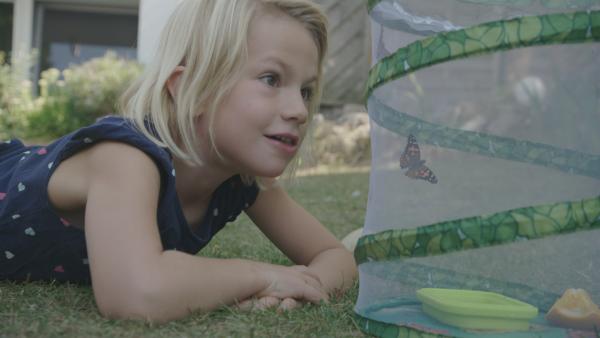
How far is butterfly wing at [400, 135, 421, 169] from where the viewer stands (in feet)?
4.82

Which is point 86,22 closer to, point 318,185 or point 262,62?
point 318,185

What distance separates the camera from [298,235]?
2.15 metres

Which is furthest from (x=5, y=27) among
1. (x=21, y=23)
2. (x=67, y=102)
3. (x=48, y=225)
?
(x=48, y=225)

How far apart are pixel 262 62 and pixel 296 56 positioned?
9 centimetres

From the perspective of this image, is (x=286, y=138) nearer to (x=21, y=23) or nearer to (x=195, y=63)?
(x=195, y=63)

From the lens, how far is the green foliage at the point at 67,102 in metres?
8.17

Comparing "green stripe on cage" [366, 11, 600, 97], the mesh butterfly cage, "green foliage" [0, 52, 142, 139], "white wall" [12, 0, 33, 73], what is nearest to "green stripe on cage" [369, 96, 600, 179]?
the mesh butterfly cage

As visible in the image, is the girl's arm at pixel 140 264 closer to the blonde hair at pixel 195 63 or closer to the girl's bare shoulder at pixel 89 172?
the girl's bare shoulder at pixel 89 172

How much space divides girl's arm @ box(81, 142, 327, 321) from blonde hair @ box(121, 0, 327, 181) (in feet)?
0.52

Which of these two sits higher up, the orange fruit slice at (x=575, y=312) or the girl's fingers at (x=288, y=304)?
the orange fruit slice at (x=575, y=312)

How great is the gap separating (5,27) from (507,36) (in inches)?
422

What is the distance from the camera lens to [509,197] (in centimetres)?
152

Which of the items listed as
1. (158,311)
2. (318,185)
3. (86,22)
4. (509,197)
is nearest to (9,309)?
(158,311)

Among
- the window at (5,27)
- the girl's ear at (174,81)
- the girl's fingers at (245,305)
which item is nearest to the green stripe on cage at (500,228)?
the girl's fingers at (245,305)
